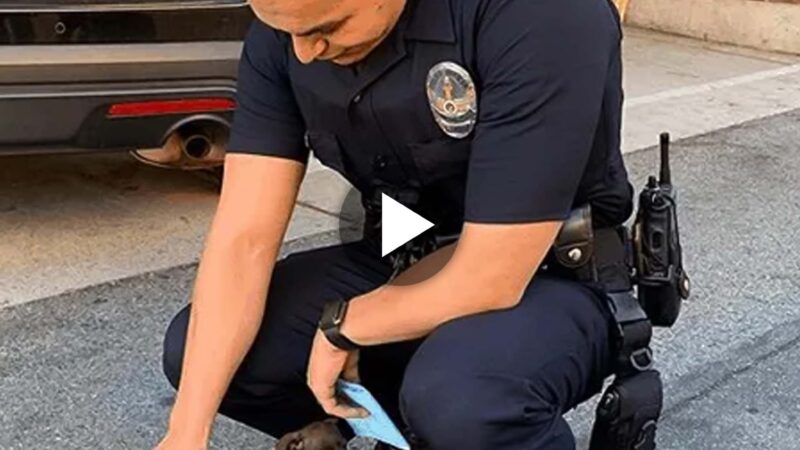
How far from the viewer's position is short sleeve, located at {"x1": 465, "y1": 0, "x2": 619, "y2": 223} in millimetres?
2035

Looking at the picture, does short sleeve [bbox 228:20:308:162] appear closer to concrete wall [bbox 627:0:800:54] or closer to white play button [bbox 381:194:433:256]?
white play button [bbox 381:194:433:256]

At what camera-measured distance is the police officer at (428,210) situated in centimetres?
204

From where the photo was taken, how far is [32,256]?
3984 millimetres

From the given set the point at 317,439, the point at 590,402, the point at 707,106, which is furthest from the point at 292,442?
the point at 707,106

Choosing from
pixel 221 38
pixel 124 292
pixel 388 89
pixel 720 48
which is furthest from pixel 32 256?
pixel 720 48

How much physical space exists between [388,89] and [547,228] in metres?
0.34

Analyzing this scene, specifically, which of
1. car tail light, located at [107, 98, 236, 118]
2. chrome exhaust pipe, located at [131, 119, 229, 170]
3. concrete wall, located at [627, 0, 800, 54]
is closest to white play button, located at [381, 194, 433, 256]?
car tail light, located at [107, 98, 236, 118]

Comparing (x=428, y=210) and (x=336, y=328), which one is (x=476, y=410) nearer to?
(x=336, y=328)

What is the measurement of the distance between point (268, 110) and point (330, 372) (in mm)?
480

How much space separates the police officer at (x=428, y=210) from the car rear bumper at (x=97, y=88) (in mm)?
1334

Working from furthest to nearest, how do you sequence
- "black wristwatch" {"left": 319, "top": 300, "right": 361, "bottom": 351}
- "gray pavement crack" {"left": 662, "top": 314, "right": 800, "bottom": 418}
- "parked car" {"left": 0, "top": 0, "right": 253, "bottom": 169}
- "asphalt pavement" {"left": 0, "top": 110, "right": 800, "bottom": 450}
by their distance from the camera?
"parked car" {"left": 0, "top": 0, "right": 253, "bottom": 169} < "gray pavement crack" {"left": 662, "top": 314, "right": 800, "bottom": 418} < "asphalt pavement" {"left": 0, "top": 110, "right": 800, "bottom": 450} < "black wristwatch" {"left": 319, "top": 300, "right": 361, "bottom": 351}

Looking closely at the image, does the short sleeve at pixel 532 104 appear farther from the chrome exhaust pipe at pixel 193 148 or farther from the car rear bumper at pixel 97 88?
the chrome exhaust pipe at pixel 193 148

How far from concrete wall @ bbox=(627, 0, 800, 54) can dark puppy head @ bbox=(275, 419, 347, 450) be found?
6997 mm

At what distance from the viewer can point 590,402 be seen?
3.19 meters
